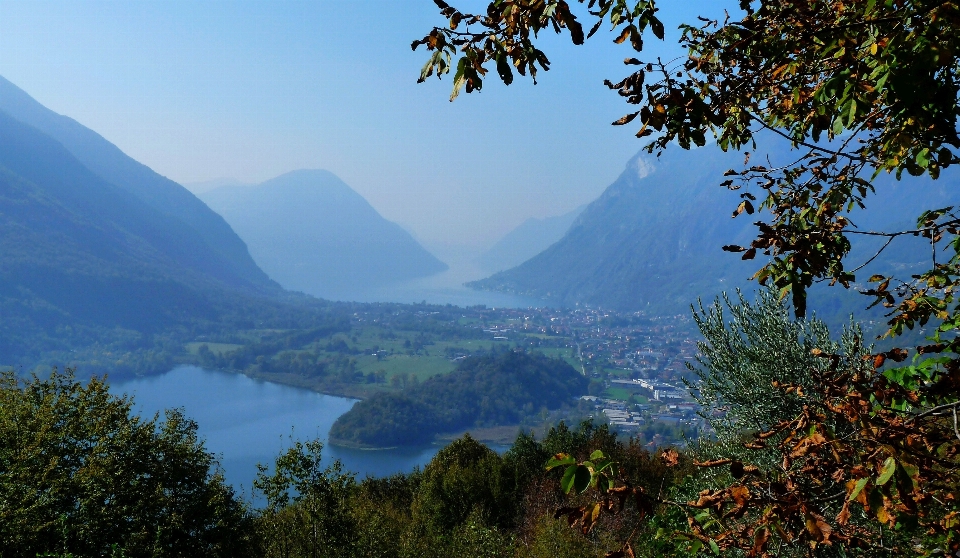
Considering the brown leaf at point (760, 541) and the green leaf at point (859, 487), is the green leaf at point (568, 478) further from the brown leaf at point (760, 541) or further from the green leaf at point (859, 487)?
the green leaf at point (859, 487)

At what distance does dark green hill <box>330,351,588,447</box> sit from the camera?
72375 millimetres

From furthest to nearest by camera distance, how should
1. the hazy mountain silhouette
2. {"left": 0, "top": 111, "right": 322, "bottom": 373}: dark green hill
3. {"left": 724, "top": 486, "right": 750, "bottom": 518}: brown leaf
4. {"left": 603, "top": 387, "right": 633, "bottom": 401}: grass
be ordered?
the hazy mountain silhouette
{"left": 0, "top": 111, "right": 322, "bottom": 373}: dark green hill
{"left": 603, "top": 387, "right": 633, "bottom": 401}: grass
{"left": 724, "top": 486, "right": 750, "bottom": 518}: brown leaf

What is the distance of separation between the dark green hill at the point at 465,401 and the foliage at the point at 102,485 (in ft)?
198

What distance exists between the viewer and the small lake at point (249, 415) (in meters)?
61.1

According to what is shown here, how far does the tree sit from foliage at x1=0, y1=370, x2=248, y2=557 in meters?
9.02

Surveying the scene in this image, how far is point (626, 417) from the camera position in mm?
70938

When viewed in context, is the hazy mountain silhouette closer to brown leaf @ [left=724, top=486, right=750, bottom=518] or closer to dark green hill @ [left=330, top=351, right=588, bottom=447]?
dark green hill @ [left=330, top=351, right=588, bottom=447]

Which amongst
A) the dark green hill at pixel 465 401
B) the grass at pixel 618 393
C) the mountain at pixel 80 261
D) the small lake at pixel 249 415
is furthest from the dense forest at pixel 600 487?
the mountain at pixel 80 261

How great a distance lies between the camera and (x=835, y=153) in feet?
7.93

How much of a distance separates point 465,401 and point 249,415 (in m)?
29.0

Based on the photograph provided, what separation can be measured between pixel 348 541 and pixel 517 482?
411 inches

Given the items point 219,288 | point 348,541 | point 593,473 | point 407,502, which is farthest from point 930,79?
point 219,288

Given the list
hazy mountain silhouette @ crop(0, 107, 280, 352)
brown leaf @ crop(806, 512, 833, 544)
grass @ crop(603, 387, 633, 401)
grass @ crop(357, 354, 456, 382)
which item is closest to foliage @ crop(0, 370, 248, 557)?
brown leaf @ crop(806, 512, 833, 544)

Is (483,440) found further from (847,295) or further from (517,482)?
(847,295)
